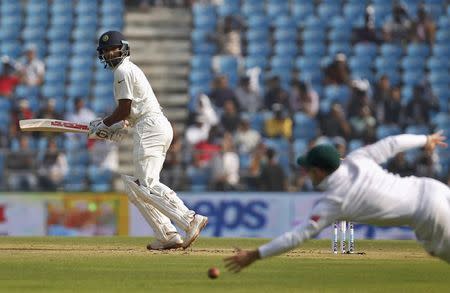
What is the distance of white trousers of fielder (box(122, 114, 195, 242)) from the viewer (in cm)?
1078

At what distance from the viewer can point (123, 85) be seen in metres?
10.8

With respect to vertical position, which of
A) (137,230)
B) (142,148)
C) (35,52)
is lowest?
(137,230)

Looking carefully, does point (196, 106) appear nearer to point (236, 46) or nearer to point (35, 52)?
point (236, 46)

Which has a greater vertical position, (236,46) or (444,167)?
(236,46)

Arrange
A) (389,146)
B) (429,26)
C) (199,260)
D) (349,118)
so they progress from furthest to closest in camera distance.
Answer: (429,26) < (349,118) < (199,260) < (389,146)

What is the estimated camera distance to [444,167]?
17.4 m

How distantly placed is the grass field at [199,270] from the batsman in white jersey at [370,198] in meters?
0.72

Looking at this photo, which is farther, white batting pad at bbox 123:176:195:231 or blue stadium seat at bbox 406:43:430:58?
blue stadium seat at bbox 406:43:430:58

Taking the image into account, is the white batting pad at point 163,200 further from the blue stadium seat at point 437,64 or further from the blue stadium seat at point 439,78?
the blue stadium seat at point 437,64

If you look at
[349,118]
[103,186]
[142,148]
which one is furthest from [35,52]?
[142,148]

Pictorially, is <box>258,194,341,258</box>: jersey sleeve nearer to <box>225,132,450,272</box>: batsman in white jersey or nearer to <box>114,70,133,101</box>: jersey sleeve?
<box>225,132,450,272</box>: batsman in white jersey

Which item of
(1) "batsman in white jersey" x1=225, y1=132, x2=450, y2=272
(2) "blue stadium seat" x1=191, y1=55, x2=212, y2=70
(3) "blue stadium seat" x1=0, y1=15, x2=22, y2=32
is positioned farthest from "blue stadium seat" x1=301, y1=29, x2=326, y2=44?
(1) "batsman in white jersey" x1=225, y1=132, x2=450, y2=272

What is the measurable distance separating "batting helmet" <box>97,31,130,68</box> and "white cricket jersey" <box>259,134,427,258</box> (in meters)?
3.83

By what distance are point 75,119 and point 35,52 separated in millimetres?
3237
